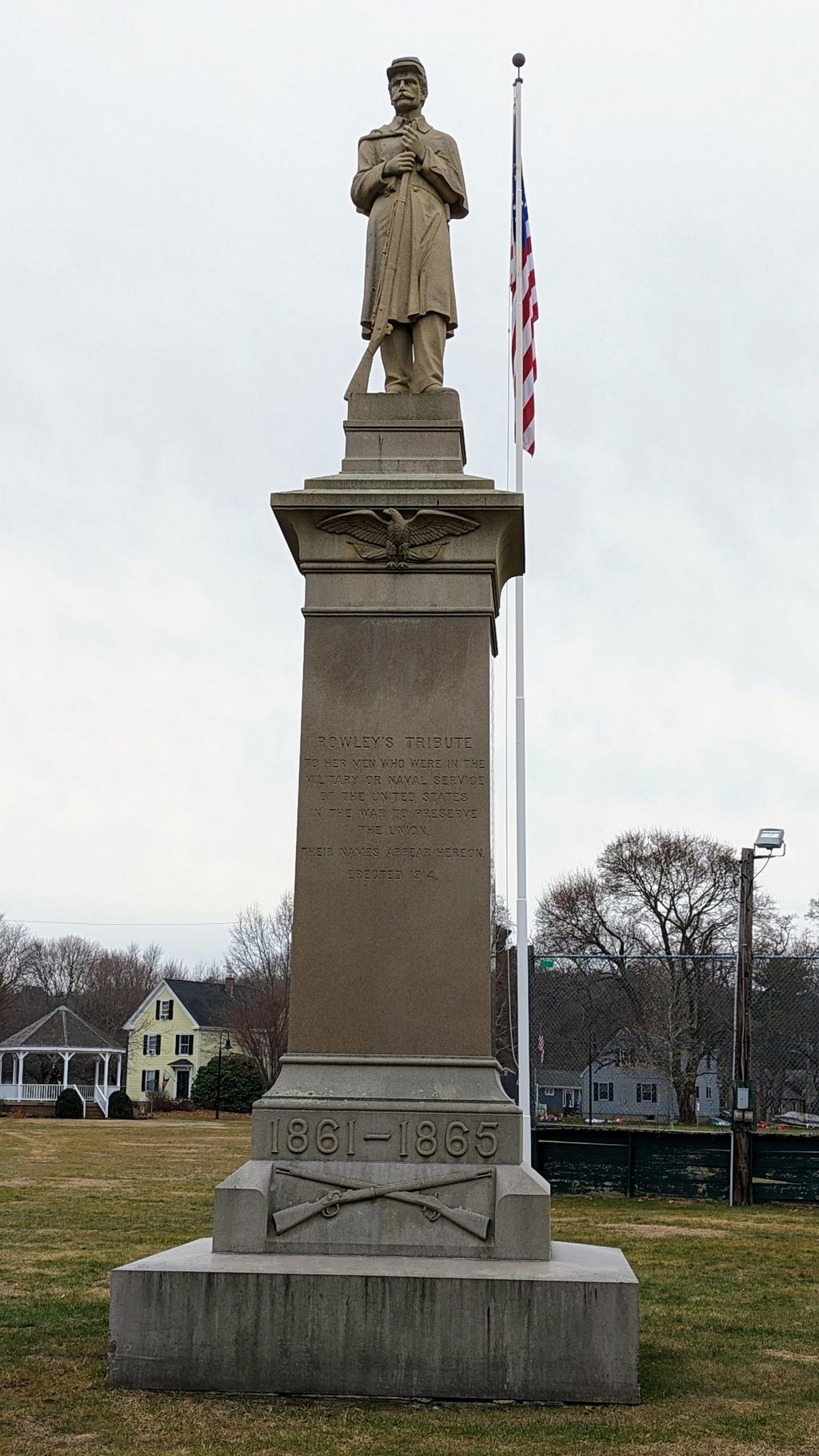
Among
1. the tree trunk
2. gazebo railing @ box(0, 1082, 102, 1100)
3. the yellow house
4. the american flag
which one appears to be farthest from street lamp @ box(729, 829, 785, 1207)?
the yellow house

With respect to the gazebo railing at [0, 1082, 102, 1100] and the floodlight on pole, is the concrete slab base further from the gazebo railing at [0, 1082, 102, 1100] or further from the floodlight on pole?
the gazebo railing at [0, 1082, 102, 1100]

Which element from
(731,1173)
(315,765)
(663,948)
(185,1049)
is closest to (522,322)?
(315,765)

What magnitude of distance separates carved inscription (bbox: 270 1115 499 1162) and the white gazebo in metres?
56.4

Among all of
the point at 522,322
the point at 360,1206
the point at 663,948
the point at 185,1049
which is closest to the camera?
the point at 360,1206

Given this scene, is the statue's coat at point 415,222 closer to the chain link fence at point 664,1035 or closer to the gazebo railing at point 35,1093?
the chain link fence at point 664,1035

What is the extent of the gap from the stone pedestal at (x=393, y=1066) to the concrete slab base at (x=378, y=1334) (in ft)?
0.03

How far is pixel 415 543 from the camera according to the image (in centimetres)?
910

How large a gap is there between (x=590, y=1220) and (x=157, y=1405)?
36.1ft

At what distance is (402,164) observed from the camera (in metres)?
9.95

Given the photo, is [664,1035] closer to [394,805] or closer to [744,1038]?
[744,1038]

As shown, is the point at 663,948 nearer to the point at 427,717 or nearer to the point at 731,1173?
the point at 731,1173

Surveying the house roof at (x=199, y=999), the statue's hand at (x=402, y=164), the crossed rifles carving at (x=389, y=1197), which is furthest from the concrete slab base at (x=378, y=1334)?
the house roof at (x=199, y=999)

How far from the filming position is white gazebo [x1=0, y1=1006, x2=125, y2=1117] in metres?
64.8

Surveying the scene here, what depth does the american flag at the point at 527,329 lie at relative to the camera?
16.4 metres
